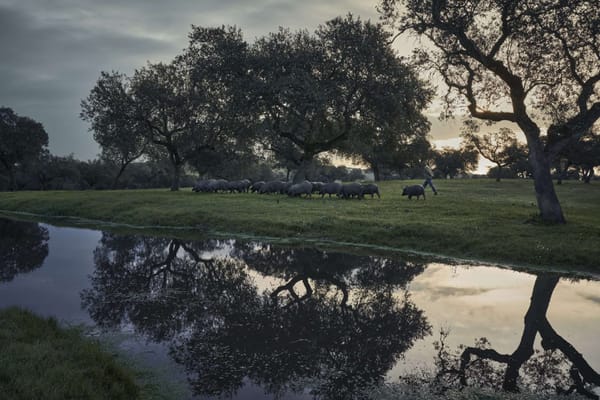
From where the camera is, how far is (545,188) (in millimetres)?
23469

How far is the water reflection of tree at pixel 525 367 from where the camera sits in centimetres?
732

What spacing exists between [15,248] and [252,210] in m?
15.2

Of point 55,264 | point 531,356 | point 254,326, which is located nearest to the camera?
point 531,356

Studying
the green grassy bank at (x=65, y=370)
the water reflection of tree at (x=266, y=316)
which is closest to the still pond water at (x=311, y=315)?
the water reflection of tree at (x=266, y=316)

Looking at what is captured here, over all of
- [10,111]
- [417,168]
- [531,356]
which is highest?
[10,111]

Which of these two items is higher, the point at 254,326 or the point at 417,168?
the point at 417,168

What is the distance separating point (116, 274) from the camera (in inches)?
602

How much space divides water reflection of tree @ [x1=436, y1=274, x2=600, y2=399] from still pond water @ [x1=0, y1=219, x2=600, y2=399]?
4 cm

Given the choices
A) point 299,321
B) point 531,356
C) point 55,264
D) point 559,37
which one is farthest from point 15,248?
point 559,37

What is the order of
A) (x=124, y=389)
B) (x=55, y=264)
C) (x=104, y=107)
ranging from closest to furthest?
1. (x=124, y=389)
2. (x=55, y=264)
3. (x=104, y=107)

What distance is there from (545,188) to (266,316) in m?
20.0

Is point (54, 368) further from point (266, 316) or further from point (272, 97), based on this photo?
point (272, 97)

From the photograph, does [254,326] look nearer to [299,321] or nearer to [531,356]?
[299,321]

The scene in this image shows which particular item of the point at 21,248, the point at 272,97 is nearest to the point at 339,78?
the point at 272,97
